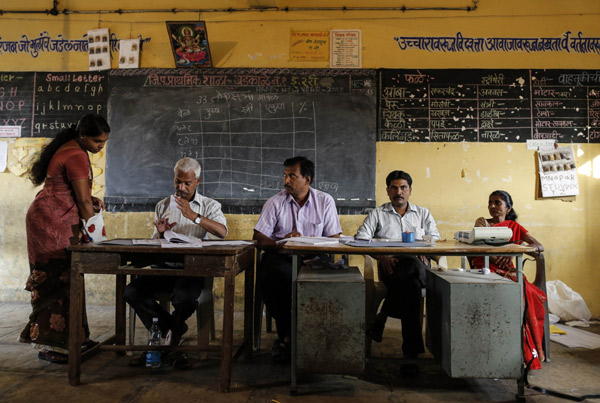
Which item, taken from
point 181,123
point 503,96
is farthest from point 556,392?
point 181,123

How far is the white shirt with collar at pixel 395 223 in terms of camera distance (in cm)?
316

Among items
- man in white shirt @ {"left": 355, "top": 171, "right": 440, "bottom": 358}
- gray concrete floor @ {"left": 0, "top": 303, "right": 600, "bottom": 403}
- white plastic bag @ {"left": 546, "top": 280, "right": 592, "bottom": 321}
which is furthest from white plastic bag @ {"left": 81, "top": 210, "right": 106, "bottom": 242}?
white plastic bag @ {"left": 546, "top": 280, "right": 592, "bottom": 321}

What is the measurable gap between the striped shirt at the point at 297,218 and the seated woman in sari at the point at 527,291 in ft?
3.71

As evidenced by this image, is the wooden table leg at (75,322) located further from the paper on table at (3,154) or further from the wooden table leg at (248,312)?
the paper on table at (3,154)

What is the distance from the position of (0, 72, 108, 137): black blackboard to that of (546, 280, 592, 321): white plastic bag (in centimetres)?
457

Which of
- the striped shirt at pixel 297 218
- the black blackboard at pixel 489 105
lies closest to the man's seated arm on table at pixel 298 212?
the striped shirt at pixel 297 218

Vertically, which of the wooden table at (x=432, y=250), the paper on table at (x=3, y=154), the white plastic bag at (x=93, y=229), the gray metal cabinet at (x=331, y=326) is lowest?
the gray metal cabinet at (x=331, y=326)

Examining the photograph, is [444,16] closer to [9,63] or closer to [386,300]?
[386,300]

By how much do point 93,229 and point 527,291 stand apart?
263 cm

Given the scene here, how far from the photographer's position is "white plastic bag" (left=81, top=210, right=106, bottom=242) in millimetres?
2621

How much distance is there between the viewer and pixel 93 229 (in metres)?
2.66

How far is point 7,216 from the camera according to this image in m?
4.31

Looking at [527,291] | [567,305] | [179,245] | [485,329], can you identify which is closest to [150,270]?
[179,245]

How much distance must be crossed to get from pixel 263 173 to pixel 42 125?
232 cm
